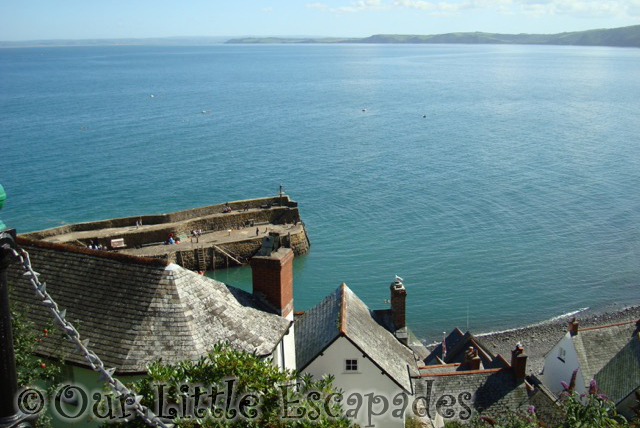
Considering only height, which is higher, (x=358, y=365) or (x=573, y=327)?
(x=358, y=365)

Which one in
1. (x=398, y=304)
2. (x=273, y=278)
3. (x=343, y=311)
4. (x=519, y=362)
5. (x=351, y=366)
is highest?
(x=273, y=278)

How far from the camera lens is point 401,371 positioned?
758 inches

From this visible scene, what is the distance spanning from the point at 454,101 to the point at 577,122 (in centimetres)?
3727

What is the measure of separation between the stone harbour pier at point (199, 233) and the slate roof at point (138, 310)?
32366 mm

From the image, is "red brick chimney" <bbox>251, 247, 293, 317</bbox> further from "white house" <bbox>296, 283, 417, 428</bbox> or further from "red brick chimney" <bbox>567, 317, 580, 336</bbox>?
"red brick chimney" <bbox>567, 317, 580, 336</bbox>

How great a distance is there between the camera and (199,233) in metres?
53.1

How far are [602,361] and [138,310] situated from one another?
2266 cm

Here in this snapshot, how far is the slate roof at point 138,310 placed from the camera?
44.8 feet

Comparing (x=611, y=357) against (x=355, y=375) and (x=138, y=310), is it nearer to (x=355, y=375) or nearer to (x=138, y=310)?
(x=355, y=375)

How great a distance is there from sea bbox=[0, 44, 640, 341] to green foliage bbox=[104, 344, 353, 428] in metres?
30.3

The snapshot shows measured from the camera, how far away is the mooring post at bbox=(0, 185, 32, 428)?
14.8ft

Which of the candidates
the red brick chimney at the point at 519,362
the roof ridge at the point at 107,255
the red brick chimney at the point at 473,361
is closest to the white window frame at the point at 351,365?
the roof ridge at the point at 107,255

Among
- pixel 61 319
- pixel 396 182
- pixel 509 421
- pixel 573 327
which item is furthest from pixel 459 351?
pixel 396 182

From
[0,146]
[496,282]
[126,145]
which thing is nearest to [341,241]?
[496,282]
